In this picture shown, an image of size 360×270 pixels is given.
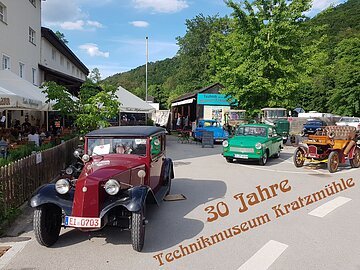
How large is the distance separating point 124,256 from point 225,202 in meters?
3.40

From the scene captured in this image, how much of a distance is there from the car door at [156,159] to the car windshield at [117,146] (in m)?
0.26

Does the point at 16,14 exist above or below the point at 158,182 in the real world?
above

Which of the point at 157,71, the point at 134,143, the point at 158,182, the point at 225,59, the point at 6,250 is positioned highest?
the point at 157,71

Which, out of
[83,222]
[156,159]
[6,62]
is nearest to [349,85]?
[6,62]

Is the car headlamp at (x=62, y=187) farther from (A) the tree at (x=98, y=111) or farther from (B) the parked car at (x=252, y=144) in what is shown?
(B) the parked car at (x=252, y=144)

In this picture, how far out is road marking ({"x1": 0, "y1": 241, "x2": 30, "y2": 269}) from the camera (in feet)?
14.4

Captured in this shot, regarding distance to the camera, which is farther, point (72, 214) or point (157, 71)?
point (157, 71)

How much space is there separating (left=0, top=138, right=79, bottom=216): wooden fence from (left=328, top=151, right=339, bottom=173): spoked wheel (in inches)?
350

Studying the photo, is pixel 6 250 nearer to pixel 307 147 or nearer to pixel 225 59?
pixel 307 147

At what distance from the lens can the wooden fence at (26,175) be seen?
5.99 m

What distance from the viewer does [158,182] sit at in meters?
7.05

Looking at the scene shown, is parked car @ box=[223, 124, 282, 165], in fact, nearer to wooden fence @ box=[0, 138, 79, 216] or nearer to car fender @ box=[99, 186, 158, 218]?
wooden fence @ box=[0, 138, 79, 216]

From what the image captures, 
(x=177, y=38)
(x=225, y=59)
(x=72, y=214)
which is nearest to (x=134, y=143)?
(x=72, y=214)

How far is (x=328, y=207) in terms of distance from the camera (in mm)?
7211
